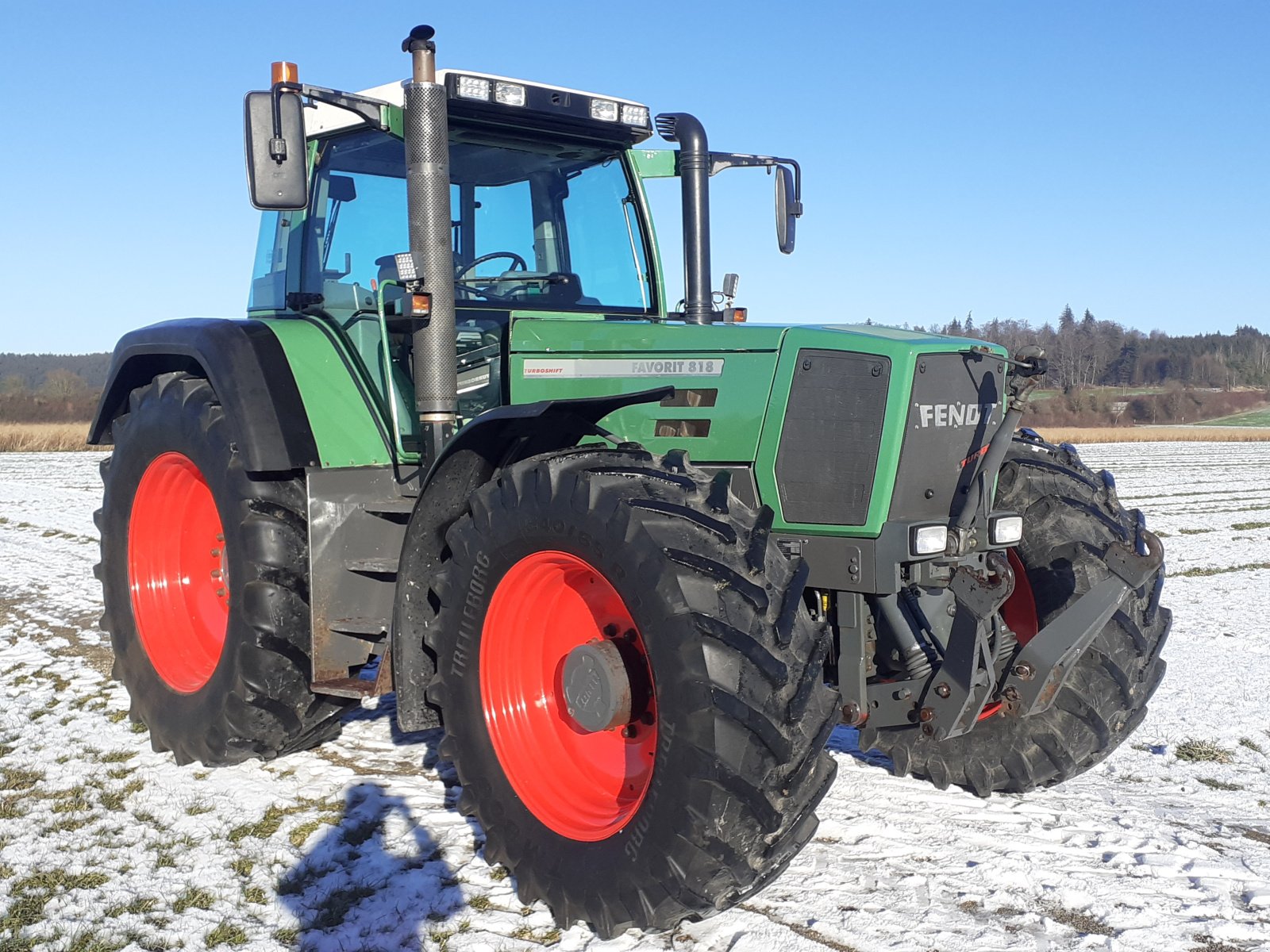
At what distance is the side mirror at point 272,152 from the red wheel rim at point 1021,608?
289 centimetres

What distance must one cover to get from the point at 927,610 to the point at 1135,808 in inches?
50.1

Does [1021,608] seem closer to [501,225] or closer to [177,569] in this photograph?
[501,225]

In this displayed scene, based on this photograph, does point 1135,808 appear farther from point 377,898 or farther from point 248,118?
point 248,118

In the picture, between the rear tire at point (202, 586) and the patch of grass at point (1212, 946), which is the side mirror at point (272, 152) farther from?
the patch of grass at point (1212, 946)

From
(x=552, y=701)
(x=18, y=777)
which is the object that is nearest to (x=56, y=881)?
(x=18, y=777)

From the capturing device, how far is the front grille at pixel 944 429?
359cm

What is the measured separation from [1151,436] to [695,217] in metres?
46.0

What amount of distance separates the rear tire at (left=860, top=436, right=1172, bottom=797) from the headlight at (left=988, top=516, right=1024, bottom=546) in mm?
293

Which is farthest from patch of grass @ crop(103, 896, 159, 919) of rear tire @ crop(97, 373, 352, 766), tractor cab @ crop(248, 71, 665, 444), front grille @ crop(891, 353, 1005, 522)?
front grille @ crop(891, 353, 1005, 522)

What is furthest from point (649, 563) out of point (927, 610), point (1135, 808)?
point (1135, 808)

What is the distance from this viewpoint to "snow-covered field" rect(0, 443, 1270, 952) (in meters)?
3.21

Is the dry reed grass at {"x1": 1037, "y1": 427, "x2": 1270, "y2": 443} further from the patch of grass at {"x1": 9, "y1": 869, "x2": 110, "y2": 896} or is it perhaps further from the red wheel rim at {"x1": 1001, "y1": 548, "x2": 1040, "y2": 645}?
the patch of grass at {"x1": 9, "y1": 869, "x2": 110, "y2": 896}

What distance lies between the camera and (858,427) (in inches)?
140

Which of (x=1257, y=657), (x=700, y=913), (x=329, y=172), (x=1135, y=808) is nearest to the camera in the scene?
(x=700, y=913)
